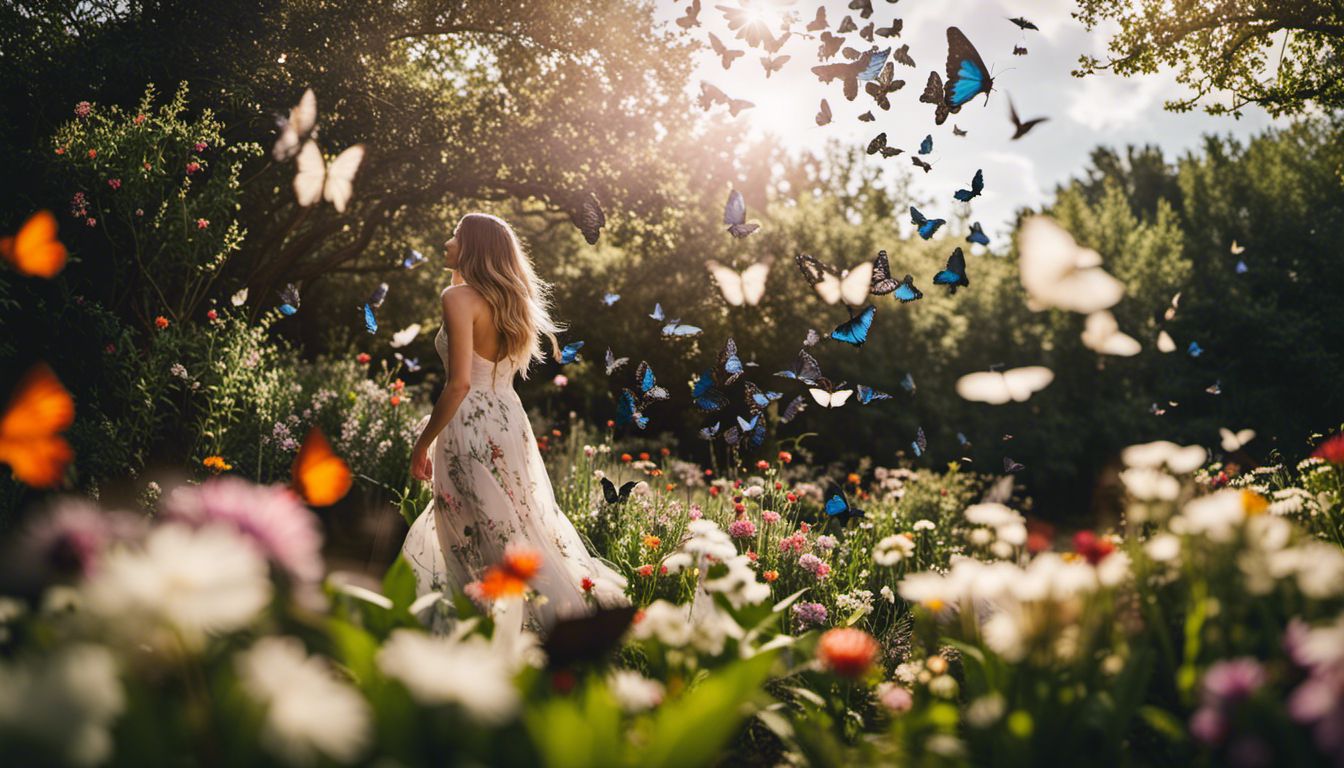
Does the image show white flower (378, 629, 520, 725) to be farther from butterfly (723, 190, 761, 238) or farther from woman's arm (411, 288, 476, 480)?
butterfly (723, 190, 761, 238)

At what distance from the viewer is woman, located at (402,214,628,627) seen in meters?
3.89

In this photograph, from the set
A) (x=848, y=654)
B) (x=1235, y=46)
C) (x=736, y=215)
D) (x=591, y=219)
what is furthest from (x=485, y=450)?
(x=1235, y=46)

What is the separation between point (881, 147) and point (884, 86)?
1.16 ft

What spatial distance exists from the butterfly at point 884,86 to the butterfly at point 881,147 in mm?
184

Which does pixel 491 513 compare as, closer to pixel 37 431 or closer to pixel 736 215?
pixel 736 215

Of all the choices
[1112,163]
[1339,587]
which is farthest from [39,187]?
[1112,163]

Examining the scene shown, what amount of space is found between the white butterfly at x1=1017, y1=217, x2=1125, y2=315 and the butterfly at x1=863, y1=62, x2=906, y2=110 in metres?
1.87

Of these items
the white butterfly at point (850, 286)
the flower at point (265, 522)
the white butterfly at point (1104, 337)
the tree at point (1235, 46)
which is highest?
the tree at point (1235, 46)

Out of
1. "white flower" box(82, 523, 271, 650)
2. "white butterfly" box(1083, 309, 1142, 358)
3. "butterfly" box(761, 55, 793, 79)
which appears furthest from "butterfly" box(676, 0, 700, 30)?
"white flower" box(82, 523, 271, 650)

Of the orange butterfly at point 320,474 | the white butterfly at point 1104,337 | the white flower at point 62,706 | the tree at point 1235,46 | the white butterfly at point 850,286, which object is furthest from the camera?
the tree at point 1235,46

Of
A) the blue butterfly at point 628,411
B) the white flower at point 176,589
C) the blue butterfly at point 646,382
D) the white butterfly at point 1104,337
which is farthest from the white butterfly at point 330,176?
the white butterfly at point 1104,337

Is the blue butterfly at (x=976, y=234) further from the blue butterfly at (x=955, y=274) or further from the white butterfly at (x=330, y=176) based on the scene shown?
the white butterfly at (x=330, y=176)

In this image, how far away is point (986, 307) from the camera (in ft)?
76.1

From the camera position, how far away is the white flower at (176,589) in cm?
112
